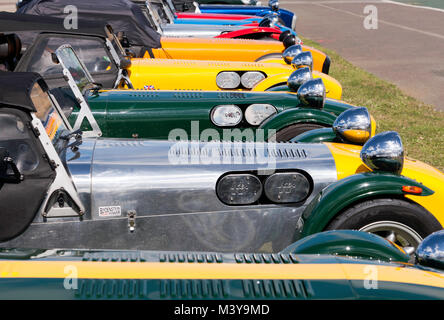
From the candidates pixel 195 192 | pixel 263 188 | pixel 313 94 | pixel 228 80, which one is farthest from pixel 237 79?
pixel 195 192

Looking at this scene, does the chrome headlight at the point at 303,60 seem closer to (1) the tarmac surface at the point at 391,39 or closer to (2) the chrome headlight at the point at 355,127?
(2) the chrome headlight at the point at 355,127

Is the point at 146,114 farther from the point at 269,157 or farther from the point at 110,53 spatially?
the point at 269,157

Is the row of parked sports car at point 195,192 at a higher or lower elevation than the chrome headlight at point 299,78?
lower

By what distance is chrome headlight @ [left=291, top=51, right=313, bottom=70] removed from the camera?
687 cm

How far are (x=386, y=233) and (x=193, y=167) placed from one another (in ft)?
4.52

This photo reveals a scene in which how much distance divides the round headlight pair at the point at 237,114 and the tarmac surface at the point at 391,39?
480cm

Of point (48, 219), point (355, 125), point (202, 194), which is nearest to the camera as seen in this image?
point (48, 219)

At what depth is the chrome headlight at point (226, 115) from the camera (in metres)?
5.43

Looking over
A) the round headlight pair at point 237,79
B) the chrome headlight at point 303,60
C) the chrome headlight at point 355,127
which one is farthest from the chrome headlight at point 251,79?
the chrome headlight at point 355,127

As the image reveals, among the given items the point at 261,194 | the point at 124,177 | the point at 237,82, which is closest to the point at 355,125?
the point at 261,194

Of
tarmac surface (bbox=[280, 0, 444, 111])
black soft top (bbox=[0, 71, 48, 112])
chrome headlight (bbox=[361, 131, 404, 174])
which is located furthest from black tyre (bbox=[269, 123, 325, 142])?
tarmac surface (bbox=[280, 0, 444, 111])

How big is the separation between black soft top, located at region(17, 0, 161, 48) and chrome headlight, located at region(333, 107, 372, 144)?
5.10 metres

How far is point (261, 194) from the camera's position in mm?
3447

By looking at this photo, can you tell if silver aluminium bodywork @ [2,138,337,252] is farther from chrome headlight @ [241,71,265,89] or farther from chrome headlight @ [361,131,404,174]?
chrome headlight @ [241,71,265,89]
